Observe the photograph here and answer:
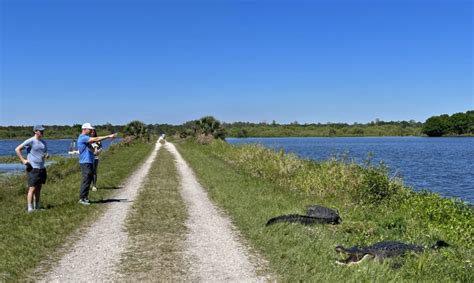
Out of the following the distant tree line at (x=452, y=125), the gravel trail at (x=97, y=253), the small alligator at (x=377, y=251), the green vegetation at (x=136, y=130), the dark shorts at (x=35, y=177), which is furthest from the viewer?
the distant tree line at (x=452, y=125)

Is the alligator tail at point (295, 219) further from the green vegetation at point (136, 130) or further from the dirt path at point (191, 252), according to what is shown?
the green vegetation at point (136, 130)

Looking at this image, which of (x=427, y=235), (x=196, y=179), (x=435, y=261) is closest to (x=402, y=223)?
(x=427, y=235)

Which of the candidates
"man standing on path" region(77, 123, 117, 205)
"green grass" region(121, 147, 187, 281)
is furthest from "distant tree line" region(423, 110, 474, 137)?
"man standing on path" region(77, 123, 117, 205)

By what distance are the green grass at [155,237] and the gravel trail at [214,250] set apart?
0.68 ft

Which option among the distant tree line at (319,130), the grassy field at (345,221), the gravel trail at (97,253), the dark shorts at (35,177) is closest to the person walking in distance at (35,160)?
the dark shorts at (35,177)

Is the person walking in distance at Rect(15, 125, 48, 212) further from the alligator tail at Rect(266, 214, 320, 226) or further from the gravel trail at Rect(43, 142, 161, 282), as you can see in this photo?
the alligator tail at Rect(266, 214, 320, 226)

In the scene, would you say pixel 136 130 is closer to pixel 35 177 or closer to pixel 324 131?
pixel 35 177

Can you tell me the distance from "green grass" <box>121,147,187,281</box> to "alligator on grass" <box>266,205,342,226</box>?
2256 mm

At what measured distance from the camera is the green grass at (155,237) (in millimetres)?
6844

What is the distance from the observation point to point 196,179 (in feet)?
66.3

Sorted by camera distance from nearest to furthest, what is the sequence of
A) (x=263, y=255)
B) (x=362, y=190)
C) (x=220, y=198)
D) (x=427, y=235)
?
(x=263, y=255) → (x=427, y=235) → (x=220, y=198) → (x=362, y=190)

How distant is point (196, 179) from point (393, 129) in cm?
15299

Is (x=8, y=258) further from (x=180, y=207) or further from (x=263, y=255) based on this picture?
(x=180, y=207)

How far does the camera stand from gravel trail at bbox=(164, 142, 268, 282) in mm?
6738
